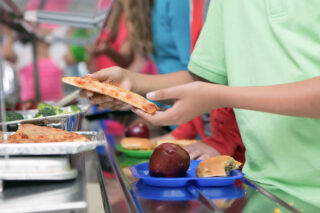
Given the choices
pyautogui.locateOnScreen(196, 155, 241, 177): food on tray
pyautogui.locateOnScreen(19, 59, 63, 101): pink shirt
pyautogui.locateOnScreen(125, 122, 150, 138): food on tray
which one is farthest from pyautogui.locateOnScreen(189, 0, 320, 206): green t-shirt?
pyautogui.locateOnScreen(19, 59, 63, 101): pink shirt

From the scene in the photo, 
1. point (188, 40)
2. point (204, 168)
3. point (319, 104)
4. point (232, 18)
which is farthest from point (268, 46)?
point (188, 40)

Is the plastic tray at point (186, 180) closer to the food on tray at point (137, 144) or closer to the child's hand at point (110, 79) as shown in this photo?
the child's hand at point (110, 79)

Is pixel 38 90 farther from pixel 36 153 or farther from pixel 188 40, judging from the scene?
pixel 36 153

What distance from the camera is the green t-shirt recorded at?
1.08 metres

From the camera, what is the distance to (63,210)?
665 mm

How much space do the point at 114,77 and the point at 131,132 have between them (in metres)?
0.51

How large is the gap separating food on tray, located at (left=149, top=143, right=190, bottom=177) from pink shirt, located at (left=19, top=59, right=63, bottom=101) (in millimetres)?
2846

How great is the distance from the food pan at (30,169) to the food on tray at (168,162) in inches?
12.5

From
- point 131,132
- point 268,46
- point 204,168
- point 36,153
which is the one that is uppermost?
point 268,46

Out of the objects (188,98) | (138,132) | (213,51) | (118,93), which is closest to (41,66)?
(138,132)

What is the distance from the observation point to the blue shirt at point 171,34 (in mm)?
2309

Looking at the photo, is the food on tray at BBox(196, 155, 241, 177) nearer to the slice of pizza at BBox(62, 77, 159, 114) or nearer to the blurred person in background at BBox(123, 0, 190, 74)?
the slice of pizza at BBox(62, 77, 159, 114)

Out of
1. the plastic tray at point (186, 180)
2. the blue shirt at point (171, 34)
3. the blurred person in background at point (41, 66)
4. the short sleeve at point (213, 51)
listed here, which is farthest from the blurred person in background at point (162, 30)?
the plastic tray at point (186, 180)

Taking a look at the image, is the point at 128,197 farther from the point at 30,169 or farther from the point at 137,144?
the point at 137,144
